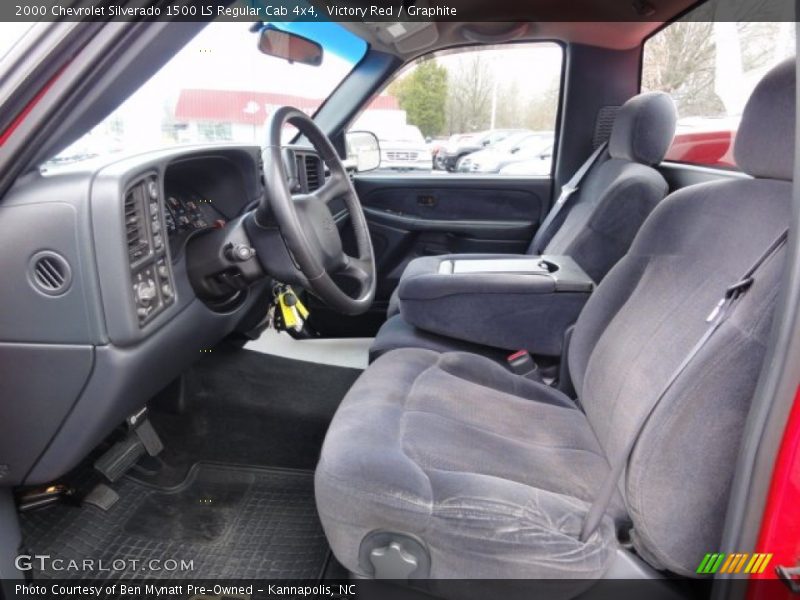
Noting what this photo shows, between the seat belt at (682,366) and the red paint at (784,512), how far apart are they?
159 mm

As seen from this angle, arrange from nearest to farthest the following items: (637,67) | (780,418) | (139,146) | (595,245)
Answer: (780,418) → (139,146) → (595,245) → (637,67)

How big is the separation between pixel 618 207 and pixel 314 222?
1.10 meters

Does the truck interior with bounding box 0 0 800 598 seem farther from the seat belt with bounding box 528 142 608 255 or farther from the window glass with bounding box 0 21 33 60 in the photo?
the seat belt with bounding box 528 142 608 255

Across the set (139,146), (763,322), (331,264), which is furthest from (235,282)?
(763,322)

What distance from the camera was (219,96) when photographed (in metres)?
1.89

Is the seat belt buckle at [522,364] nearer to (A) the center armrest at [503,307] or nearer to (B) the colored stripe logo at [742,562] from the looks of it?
(A) the center armrest at [503,307]

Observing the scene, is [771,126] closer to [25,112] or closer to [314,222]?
[314,222]

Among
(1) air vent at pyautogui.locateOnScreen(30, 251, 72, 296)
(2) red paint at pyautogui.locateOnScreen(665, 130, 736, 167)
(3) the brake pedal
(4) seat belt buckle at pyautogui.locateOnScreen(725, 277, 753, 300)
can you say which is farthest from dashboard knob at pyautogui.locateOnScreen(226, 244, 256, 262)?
(2) red paint at pyautogui.locateOnScreen(665, 130, 736, 167)

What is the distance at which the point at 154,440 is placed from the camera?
1.68 meters

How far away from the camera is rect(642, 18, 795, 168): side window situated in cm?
188

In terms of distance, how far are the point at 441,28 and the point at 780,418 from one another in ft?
7.00

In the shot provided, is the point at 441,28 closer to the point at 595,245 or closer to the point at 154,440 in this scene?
the point at 595,245

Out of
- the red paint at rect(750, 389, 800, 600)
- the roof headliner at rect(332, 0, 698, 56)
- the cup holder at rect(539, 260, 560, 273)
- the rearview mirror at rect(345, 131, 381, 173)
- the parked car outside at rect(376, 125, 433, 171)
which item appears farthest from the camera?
the parked car outside at rect(376, 125, 433, 171)

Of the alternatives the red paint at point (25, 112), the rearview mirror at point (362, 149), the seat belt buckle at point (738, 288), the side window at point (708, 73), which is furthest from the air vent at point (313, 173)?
the seat belt buckle at point (738, 288)
